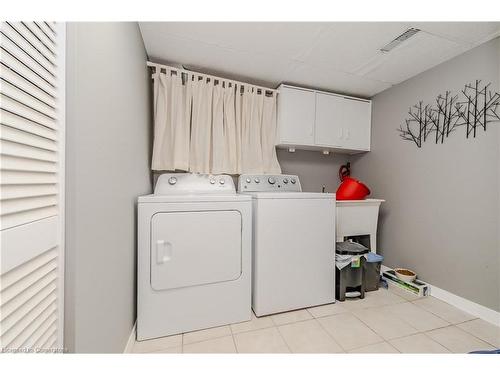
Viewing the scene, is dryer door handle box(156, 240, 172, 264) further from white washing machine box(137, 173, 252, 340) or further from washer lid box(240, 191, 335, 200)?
washer lid box(240, 191, 335, 200)

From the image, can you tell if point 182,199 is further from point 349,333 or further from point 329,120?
point 329,120

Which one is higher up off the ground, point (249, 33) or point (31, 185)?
point (249, 33)

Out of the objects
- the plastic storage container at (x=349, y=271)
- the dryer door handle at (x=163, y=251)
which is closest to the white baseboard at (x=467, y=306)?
the plastic storage container at (x=349, y=271)

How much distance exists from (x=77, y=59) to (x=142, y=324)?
154 centimetres

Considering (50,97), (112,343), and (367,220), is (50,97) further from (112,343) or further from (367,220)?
(367,220)

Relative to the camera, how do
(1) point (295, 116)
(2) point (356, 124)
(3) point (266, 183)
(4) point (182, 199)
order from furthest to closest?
(2) point (356, 124), (1) point (295, 116), (3) point (266, 183), (4) point (182, 199)

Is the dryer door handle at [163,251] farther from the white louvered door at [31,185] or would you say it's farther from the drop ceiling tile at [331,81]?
the drop ceiling tile at [331,81]

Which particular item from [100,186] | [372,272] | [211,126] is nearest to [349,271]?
[372,272]

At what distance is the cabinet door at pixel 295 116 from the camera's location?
2.31 m

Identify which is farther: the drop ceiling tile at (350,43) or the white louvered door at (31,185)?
the drop ceiling tile at (350,43)

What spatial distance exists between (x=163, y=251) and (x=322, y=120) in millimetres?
2168

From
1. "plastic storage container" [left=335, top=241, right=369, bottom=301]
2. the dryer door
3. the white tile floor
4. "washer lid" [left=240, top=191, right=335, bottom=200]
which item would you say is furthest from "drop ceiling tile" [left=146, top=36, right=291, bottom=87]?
the white tile floor

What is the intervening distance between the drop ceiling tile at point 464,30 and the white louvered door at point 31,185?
7.13 ft

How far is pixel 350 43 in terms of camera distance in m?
1.71
